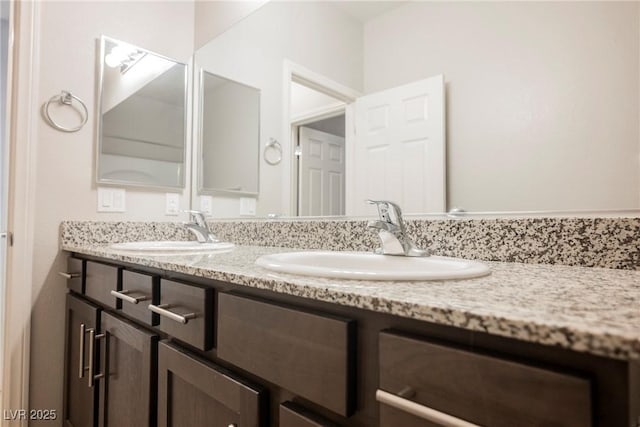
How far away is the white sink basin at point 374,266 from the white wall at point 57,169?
1104 mm

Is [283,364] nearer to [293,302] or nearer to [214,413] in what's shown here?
[293,302]

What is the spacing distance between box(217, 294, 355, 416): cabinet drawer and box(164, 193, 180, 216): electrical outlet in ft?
4.19

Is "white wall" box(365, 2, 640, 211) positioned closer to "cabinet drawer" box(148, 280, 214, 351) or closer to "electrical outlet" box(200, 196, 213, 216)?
"cabinet drawer" box(148, 280, 214, 351)

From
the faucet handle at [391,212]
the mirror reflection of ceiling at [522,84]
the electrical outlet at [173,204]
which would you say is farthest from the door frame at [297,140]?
the electrical outlet at [173,204]

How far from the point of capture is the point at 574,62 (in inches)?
31.0

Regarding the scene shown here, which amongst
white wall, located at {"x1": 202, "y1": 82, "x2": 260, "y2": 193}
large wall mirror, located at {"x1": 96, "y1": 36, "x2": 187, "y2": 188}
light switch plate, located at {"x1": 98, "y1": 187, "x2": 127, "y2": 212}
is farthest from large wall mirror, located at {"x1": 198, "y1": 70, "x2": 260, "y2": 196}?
light switch plate, located at {"x1": 98, "y1": 187, "x2": 127, "y2": 212}

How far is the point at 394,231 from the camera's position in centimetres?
89

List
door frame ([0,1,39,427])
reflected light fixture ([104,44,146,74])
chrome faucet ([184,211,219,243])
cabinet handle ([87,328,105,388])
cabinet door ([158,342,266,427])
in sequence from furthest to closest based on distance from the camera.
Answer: reflected light fixture ([104,44,146,74])
chrome faucet ([184,211,219,243])
door frame ([0,1,39,427])
cabinet handle ([87,328,105,388])
cabinet door ([158,342,266,427])

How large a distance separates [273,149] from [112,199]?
0.76 meters

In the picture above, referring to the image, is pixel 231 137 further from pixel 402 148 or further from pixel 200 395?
pixel 200 395

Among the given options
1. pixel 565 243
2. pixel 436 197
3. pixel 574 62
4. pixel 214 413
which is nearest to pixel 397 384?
pixel 214 413

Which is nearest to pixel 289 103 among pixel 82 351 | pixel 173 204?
pixel 173 204

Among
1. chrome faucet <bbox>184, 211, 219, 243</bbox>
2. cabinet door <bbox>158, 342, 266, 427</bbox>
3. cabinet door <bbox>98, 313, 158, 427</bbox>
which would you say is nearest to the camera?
cabinet door <bbox>158, 342, 266, 427</bbox>

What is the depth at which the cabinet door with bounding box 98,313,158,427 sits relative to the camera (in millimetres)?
844
